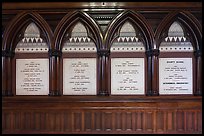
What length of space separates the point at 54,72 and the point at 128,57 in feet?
3.56

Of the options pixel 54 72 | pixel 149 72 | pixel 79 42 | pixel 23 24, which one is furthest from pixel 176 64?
pixel 23 24

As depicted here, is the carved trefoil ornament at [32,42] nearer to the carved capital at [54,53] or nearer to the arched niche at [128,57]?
the carved capital at [54,53]

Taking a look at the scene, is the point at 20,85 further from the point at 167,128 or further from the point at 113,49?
the point at 167,128

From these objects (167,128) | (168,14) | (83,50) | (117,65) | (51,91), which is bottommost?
(167,128)

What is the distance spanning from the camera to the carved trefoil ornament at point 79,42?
144 inches

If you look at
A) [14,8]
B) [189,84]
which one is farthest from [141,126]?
[14,8]

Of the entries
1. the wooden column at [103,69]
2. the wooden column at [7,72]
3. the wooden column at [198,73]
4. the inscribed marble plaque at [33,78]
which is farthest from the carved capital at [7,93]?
the wooden column at [198,73]

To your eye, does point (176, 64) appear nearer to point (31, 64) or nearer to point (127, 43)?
point (127, 43)

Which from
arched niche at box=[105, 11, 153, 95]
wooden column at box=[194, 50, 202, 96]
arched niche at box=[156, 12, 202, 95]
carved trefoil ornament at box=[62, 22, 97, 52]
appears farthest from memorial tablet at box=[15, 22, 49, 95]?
wooden column at box=[194, 50, 202, 96]

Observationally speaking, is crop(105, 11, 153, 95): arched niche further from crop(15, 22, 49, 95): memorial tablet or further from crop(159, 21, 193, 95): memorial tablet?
crop(15, 22, 49, 95): memorial tablet

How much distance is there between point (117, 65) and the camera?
3.62m

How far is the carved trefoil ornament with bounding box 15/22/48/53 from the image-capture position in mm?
3680

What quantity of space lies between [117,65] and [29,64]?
1.28 m

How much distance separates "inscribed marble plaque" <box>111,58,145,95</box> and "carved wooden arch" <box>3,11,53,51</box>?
1.02 metres
